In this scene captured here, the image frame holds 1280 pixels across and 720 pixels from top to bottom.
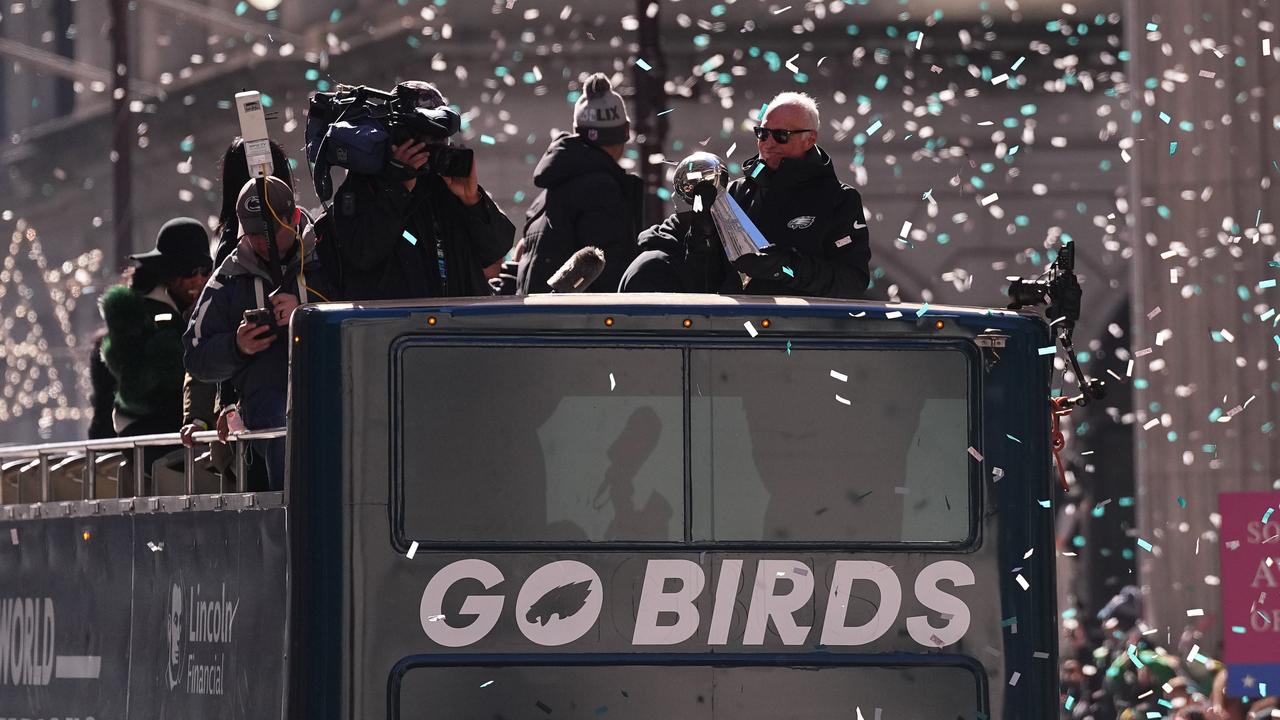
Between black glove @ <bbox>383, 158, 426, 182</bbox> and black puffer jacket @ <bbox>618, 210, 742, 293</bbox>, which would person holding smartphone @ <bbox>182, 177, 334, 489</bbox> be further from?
black puffer jacket @ <bbox>618, 210, 742, 293</bbox>

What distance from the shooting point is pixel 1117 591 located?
971 inches

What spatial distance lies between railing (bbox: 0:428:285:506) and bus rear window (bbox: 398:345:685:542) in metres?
0.66

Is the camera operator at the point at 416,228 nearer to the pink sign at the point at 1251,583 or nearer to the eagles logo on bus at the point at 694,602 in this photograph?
the eagles logo on bus at the point at 694,602

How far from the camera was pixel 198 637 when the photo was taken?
690 cm

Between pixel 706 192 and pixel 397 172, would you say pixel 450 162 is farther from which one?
pixel 706 192

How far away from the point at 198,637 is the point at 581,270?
1928 millimetres

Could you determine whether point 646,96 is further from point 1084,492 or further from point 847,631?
point 1084,492

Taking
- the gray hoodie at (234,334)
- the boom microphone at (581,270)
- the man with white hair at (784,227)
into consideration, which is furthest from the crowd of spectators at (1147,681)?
the gray hoodie at (234,334)

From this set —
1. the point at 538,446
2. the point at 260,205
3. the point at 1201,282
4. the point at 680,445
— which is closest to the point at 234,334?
the point at 260,205

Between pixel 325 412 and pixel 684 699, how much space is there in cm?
134

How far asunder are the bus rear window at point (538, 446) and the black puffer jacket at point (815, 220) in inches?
51.7

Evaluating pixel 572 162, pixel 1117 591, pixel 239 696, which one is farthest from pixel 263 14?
pixel 239 696

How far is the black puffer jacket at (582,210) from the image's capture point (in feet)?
27.6

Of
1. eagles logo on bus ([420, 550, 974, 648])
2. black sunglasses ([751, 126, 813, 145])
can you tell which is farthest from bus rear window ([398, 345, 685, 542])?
black sunglasses ([751, 126, 813, 145])
